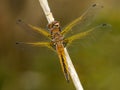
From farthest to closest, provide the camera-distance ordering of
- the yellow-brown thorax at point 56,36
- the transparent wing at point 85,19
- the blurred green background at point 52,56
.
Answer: the blurred green background at point 52,56
the transparent wing at point 85,19
the yellow-brown thorax at point 56,36

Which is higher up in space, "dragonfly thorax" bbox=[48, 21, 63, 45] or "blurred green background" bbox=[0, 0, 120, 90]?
"blurred green background" bbox=[0, 0, 120, 90]

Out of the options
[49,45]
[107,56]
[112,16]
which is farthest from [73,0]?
[49,45]

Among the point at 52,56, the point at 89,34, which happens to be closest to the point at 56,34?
the point at 89,34

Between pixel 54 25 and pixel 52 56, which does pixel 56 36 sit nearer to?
pixel 54 25

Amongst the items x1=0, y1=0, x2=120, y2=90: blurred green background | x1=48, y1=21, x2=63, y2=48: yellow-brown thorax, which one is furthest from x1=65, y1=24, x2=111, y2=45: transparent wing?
x1=0, y1=0, x2=120, y2=90: blurred green background

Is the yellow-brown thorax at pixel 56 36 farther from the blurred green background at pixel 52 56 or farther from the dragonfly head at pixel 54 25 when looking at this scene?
the blurred green background at pixel 52 56

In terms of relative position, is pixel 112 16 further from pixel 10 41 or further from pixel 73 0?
pixel 10 41

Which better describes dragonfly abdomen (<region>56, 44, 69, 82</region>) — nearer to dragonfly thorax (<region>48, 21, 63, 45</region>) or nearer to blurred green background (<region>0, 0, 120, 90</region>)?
dragonfly thorax (<region>48, 21, 63, 45</region>)

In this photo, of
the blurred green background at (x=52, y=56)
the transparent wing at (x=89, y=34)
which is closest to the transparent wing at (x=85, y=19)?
the transparent wing at (x=89, y=34)

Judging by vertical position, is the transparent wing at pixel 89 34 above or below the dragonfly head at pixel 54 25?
below
